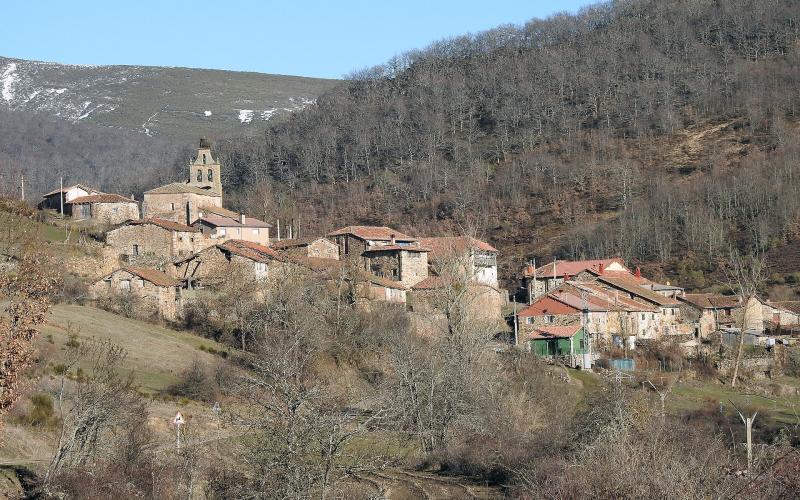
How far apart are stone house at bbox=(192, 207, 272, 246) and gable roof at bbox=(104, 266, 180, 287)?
10.9 meters

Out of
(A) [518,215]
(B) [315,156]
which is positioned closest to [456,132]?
(B) [315,156]

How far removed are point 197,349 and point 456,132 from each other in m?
91.5

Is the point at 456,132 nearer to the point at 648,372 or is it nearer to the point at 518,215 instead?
the point at 518,215

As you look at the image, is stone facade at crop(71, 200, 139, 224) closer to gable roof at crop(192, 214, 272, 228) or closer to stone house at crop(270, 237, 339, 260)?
gable roof at crop(192, 214, 272, 228)

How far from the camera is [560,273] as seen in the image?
6538cm

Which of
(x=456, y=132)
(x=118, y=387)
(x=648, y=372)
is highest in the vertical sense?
Answer: (x=456, y=132)

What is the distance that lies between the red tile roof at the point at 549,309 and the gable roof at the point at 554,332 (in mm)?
1092

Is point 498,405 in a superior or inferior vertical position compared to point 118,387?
inferior

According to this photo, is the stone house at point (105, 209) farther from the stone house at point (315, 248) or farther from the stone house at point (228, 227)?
the stone house at point (315, 248)

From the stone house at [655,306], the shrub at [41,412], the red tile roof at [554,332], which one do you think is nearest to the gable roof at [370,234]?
the stone house at [655,306]

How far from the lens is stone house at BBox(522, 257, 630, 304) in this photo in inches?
2530

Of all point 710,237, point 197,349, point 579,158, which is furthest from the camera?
point 579,158

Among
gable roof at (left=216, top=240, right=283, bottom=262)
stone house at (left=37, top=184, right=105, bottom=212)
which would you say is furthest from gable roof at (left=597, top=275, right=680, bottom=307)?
stone house at (left=37, top=184, right=105, bottom=212)

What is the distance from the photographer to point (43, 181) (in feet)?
459
